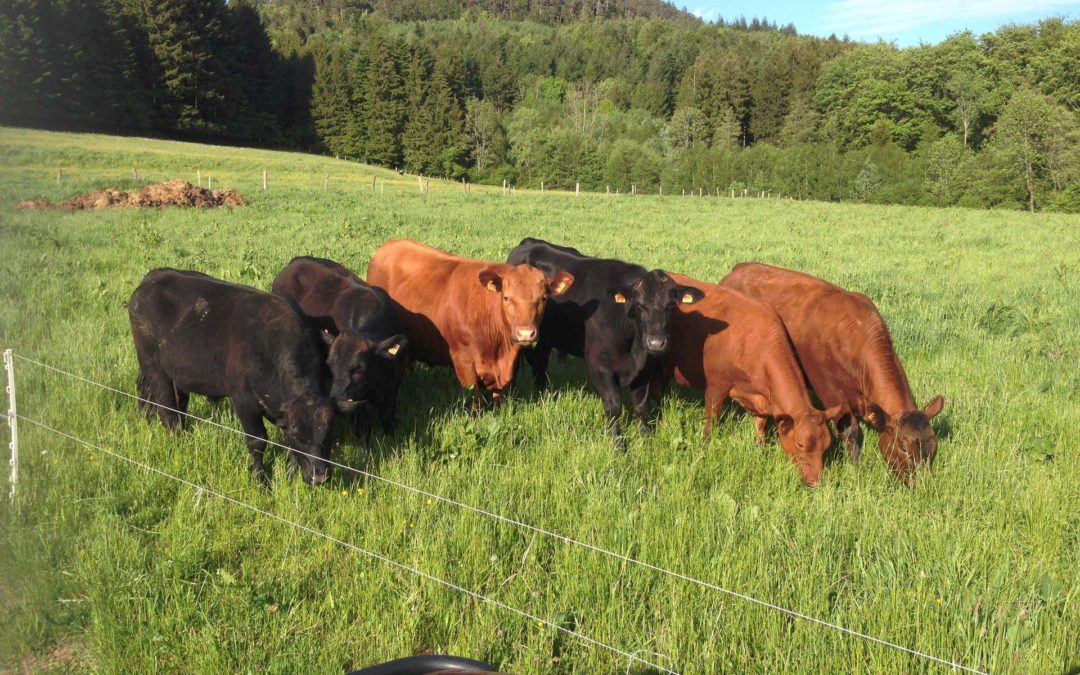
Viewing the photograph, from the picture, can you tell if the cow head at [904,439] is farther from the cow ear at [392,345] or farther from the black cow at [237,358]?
the black cow at [237,358]

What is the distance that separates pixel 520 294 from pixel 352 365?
188cm

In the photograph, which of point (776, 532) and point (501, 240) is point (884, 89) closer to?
point (501, 240)

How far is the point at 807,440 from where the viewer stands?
5.79 meters

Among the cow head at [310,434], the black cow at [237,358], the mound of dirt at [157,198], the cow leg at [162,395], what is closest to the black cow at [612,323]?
the cow head at [310,434]

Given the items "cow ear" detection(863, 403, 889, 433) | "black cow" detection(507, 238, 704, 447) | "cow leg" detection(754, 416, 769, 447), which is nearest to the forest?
"black cow" detection(507, 238, 704, 447)

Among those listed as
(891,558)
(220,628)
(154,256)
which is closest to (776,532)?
(891,558)

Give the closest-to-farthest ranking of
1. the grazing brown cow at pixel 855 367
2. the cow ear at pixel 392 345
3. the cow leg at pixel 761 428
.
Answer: the grazing brown cow at pixel 855 367 < the cow ear at pixel 392 345 < the cow leg at pixel 761 428

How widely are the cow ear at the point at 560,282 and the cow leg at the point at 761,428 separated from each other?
221 centimetres

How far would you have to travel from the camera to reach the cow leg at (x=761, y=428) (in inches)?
248

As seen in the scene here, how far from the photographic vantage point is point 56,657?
11.6 feet

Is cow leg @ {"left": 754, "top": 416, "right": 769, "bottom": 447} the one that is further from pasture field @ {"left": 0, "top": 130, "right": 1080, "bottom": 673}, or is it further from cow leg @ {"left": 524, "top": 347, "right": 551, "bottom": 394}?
cow leg @ {"left": 524, "top": 347, "right": 551, "bottom": 394}

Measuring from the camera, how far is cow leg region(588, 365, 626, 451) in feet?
22.2

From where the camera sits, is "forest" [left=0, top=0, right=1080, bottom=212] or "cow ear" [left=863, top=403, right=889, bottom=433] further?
"forest" [left=0, top=0, right=1080, bottom=212]

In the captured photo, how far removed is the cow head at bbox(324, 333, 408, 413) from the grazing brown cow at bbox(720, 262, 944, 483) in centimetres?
380
